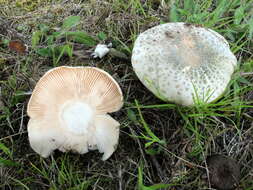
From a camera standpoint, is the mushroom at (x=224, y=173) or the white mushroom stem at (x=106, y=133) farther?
the white mushroom stem at (x=106, y=133)

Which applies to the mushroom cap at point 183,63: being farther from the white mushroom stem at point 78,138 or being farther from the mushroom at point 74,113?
the white mushroom stem at point 78,138

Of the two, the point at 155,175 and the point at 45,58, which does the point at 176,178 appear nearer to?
the point at 155,175

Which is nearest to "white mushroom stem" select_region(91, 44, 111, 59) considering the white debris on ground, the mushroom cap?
the white debris on ground

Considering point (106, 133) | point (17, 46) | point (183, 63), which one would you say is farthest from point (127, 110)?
point (17, 46)

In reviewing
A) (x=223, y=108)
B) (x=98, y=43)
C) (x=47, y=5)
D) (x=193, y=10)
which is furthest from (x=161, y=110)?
(x=47, y=5)

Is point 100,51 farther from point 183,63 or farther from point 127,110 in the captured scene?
point 183,63

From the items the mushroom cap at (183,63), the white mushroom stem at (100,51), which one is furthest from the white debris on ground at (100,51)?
the mushroom cap at (183,63)
